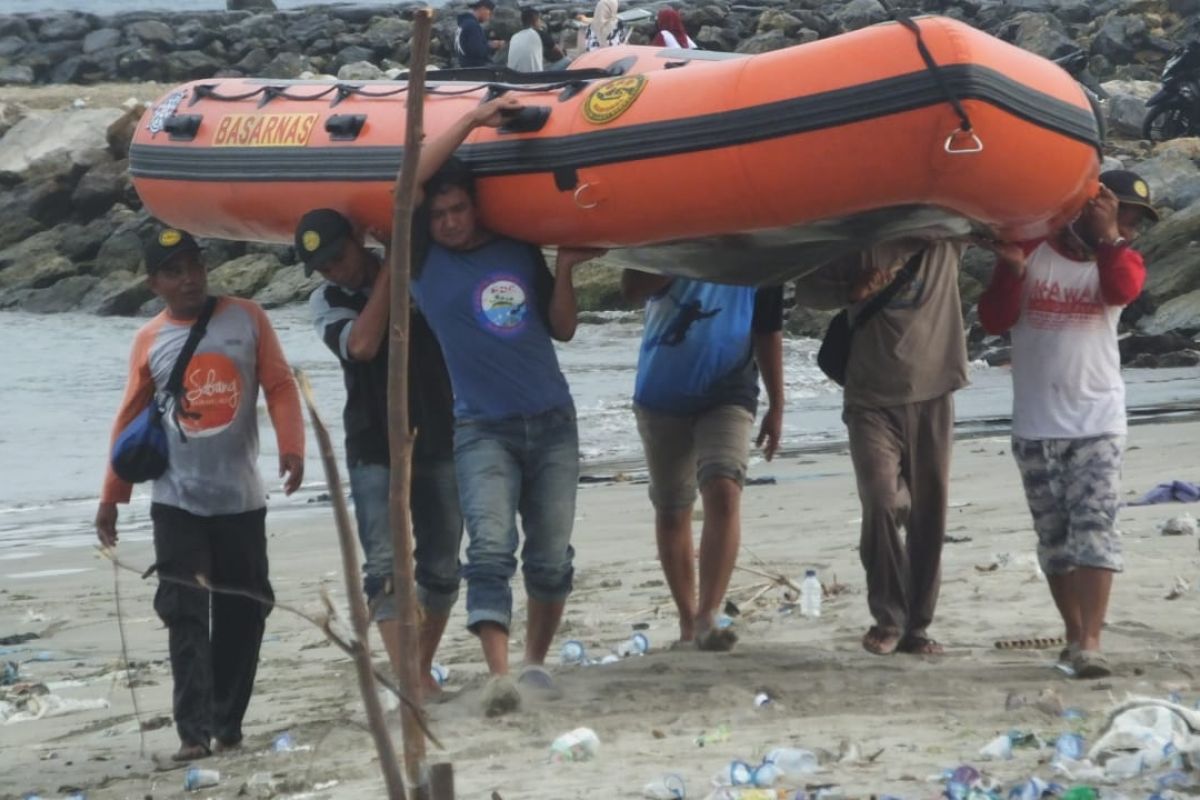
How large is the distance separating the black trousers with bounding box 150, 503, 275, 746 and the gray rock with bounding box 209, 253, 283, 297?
20.8m

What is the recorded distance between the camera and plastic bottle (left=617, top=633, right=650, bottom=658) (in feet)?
20.0

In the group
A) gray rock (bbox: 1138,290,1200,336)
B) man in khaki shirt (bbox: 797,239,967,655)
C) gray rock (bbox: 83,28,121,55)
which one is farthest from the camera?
gray rock (bbox: 83,28,121,55)

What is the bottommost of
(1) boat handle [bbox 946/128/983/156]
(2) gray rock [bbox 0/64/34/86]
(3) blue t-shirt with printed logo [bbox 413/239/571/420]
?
(2) gray rock [bbox 0/64/34/86]

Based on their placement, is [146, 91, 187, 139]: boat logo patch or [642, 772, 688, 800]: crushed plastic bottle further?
[146, 91, 187, 139]: boat logo patch

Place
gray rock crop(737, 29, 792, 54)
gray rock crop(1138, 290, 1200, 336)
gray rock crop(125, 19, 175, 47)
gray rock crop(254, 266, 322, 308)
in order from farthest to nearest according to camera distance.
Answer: gray rock crop(125, 19, 175, 47)
gray rock crop(737, 29, 792, 54)
gray rock crop(254, 266, 322, 308)
gray rock crop(1138, 290, 1200, 336)

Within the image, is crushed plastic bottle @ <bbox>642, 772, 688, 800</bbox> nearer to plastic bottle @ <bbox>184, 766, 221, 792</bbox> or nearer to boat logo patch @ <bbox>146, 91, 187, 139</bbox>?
plastic bottle @ <bbox>184, 766, 221, 792</bbox>

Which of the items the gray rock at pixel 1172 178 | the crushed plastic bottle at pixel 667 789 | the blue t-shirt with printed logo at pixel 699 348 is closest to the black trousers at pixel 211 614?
the blue t-shirt with printed logo at pixel 699 348

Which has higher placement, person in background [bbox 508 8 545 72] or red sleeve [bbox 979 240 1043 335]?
red sleeve [bbox 979 240 1043 335]

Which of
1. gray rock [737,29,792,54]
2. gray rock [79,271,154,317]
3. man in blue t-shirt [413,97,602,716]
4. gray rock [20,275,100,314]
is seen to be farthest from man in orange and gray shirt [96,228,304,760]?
gray rock [737,29,792,54]

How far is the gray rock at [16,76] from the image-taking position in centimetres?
3878

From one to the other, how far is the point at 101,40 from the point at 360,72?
34.6ft

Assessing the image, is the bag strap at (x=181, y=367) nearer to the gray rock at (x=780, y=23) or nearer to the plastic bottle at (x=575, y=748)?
the plastic bottle at (x=575, y=748)

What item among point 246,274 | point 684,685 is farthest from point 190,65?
point 684,685

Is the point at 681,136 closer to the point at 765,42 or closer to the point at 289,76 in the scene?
the point at 765,42
